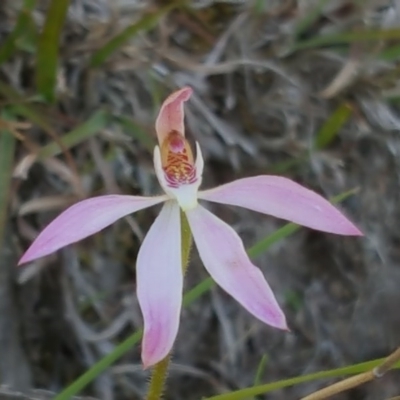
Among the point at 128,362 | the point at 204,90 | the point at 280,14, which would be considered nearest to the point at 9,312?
the point at 128,362

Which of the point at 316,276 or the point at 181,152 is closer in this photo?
Answer: the point at 181,152

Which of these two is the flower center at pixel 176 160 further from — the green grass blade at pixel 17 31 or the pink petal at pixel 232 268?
the green grass blade at pixel 17 31

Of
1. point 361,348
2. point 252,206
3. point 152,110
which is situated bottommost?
point 361,348

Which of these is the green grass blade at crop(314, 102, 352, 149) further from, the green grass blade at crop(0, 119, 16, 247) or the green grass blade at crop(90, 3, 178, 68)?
the green grass blade at crop(0, 119, 16, 247)

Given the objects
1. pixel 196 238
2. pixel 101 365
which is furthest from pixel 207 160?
pixel 196 238

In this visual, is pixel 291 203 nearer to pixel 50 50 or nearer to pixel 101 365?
pixel 101 365

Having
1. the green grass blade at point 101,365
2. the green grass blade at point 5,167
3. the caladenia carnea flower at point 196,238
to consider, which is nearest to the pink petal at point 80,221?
the caladenia carnea flower at point 196,238

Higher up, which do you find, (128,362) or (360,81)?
(360,81)

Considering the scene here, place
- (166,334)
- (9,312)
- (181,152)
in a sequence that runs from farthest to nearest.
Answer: (9,312), (181,152), (166,334)

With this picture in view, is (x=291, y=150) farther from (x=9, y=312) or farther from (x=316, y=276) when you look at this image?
(x=9, y=312)
